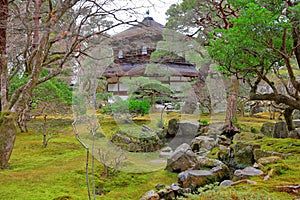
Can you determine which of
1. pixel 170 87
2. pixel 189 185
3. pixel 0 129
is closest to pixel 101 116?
pixel 170 87

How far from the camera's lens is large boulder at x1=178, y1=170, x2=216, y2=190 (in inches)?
120

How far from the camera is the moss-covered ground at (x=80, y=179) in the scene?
7.38 ft

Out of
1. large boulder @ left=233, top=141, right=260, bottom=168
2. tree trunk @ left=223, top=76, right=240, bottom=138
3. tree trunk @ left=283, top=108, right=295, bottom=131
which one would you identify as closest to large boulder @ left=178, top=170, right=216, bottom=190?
large boulder @ left=233, top=141, right=260, bottom=168

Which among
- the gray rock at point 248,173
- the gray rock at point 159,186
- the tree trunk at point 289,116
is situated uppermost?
the tree trunk at point 289,116

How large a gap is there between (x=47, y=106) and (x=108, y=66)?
1512 millimetres

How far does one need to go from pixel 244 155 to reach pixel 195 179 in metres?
1.30

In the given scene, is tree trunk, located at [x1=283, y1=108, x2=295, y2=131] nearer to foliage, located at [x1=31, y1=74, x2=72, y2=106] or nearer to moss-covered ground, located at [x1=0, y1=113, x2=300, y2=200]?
moss-covered ground, located at [x1=0, y1=113, x2=300, y2=200]

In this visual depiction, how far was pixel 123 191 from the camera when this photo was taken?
9.93 ft

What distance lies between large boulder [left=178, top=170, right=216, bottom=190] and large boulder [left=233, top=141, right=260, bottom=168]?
2.91 ft

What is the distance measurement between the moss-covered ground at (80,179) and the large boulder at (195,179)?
0.99ft

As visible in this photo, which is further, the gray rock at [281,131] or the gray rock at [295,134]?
the gray rock at [281,131]

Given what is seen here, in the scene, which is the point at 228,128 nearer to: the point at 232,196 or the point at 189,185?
the point at 189,185

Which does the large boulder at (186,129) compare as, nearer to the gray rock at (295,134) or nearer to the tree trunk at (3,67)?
the gray rock at (295,134)

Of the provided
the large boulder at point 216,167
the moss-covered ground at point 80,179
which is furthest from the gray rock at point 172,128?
the large boulder at point 216,167
